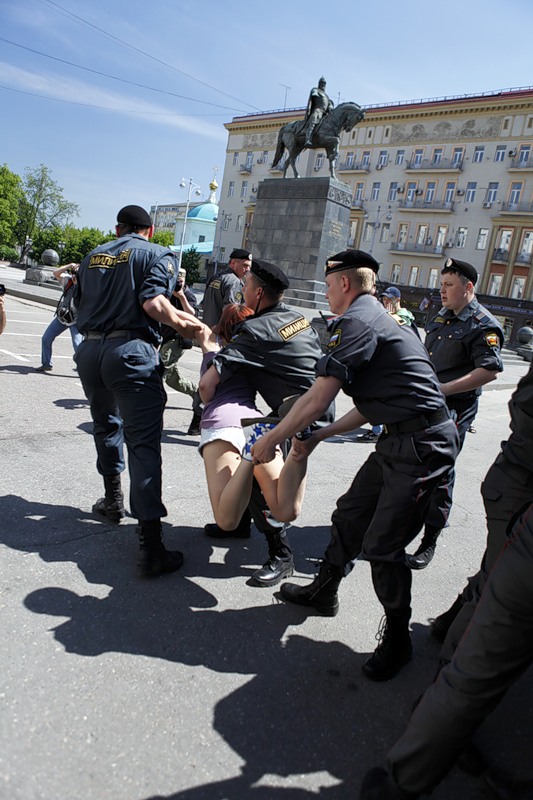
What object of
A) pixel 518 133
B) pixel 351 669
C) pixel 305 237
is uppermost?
pixel 518 133

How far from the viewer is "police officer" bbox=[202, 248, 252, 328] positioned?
6617 mm

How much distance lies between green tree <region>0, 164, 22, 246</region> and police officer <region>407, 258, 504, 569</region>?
7221cm

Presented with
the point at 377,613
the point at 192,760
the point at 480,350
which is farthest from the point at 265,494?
the point at 480,350

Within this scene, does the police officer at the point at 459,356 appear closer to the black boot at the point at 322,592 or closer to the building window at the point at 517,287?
the black boot at the point at 322,592

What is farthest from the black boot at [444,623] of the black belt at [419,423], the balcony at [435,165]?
the balcony at [435,165]

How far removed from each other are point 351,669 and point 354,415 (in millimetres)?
1223

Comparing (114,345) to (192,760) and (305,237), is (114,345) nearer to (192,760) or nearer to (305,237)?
(192,760)

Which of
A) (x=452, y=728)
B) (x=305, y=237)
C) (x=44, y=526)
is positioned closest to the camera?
(x=452, y=728)

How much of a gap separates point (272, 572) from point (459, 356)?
212 centimetres

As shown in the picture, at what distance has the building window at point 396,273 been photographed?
52.5 metres

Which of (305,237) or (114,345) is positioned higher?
(305,237)

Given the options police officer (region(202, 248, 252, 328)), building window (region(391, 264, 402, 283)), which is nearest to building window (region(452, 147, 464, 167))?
building window (region(391, 264, 402, 283))

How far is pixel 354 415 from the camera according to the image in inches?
126

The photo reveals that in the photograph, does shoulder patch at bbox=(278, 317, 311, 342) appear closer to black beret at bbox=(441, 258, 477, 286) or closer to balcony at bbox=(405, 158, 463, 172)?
black beret at bbox=(441, 258, 477, 286)
